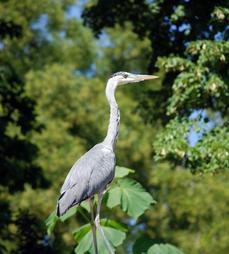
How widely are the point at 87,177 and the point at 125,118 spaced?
60.1ft

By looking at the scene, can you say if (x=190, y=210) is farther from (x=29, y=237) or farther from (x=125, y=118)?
(x=29, y=237)

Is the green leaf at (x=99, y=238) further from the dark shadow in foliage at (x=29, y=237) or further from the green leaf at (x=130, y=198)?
the dark shadow in foliage at (x=29, y=237)

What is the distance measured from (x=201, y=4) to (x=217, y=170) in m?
2.93

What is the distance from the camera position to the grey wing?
6992mm

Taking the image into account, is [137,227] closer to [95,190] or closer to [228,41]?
[228,41]

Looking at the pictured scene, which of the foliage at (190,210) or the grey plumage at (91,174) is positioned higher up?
the grey plumage at (91,174)

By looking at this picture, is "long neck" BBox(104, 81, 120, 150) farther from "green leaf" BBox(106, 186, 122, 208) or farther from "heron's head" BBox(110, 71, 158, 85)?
"green leaf" BBox(106, 186, 122, 208)

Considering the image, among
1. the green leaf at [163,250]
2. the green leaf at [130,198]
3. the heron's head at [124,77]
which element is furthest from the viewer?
the green leaf at [130,198]

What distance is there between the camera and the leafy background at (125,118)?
449 inches

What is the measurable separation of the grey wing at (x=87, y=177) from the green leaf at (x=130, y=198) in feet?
4.46

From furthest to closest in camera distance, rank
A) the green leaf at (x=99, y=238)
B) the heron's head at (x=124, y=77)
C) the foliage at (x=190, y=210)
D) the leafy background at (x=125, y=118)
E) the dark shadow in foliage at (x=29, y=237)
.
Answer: the foliage at (x=190, y=210) < the dark shadow in foliage at (x=29, y=237) < the leafy background at (x=125, y=118) < the green leaf at (x=99, y=238) < the heron's head at (x=124, y=77)

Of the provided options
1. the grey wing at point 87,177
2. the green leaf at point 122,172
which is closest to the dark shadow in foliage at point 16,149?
the green leaf at point 122,172

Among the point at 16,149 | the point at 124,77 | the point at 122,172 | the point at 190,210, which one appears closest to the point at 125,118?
the point at 190,210

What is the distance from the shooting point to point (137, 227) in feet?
84.5
